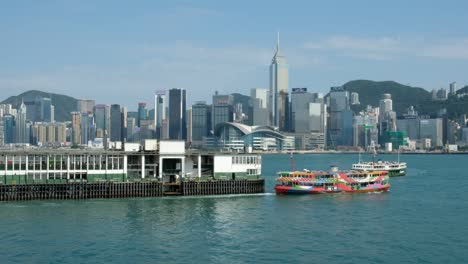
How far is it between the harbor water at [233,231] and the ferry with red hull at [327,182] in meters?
4.35

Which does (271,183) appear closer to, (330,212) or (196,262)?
(330,212)

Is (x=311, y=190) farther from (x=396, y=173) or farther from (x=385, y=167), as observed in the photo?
(x=396, y=173)

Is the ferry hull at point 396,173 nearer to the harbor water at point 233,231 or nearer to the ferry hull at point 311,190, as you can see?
the ferry hull at point 311,190

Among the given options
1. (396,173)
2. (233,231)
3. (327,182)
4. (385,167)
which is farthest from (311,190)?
(396,173)

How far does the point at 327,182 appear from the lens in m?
83.6

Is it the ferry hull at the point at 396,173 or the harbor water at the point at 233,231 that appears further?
the ferry hull at the point at 396,173

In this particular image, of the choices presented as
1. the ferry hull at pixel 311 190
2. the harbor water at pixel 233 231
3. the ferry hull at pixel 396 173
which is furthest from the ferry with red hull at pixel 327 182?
the ferry hull at pixel 396 173

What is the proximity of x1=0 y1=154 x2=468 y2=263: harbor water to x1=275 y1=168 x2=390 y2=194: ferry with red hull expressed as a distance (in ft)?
14.3

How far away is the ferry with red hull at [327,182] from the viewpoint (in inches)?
3204

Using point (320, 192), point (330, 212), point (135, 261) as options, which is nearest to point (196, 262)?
point (135, 261)

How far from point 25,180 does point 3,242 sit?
872 inches

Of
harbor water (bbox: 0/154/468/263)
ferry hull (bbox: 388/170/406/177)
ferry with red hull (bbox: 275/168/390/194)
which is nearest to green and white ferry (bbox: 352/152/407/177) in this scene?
ferry hull (bbox: 388/170/406/177)

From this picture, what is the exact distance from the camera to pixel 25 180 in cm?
6919

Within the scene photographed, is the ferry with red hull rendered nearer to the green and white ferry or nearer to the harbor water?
the harbor water
